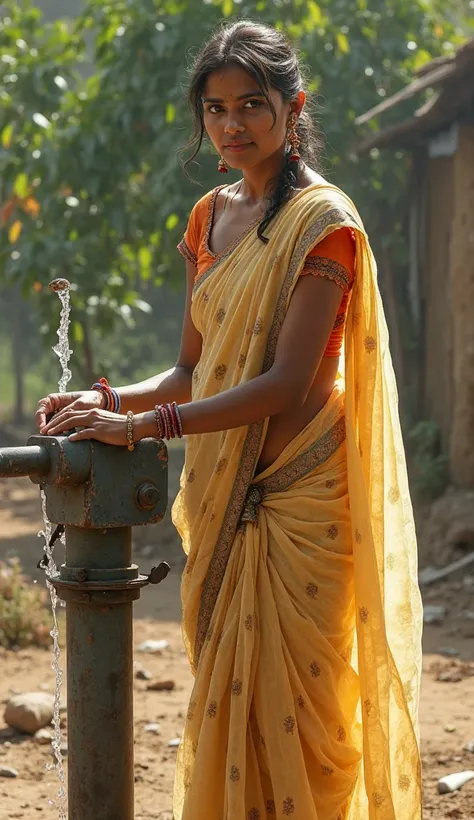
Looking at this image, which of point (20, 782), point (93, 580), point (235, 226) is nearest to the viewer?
point (93, 580)

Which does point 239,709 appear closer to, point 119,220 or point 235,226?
point 235,226

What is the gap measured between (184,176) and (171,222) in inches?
12.1

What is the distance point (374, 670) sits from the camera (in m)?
2.40

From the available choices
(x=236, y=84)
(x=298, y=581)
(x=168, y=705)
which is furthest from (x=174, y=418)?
(x=168, y=705)

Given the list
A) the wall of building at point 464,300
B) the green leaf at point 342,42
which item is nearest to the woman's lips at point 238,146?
the wall of building at point 464,300

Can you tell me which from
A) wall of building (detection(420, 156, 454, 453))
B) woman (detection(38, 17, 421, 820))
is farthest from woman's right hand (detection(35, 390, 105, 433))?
wall of building (detection(420, 156, 454, 453))

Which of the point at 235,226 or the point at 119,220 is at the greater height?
the point at 119,220

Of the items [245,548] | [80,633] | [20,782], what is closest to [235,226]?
[245,548]

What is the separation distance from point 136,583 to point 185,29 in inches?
246

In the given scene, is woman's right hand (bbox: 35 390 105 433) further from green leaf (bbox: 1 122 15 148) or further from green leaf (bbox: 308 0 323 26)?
green leaf (bbox: 1 122 15 148)

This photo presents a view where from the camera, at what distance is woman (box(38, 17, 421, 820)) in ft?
7.57

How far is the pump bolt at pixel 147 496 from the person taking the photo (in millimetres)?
2189

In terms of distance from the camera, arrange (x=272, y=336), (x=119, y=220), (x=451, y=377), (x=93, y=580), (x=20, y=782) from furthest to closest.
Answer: (x=119, y=220) → (x=451, y=377) → (x=20, y=782) → (x=272, y=336) → (x=93, y=580)

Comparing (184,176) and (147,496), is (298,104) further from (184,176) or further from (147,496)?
(184,176)
